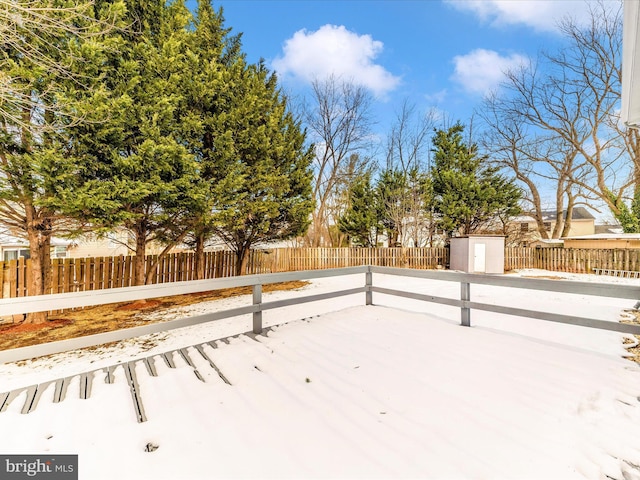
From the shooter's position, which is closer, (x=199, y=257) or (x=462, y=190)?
(x=199, y=257)

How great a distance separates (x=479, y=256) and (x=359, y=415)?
1331cm

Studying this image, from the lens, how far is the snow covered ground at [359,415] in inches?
60.8

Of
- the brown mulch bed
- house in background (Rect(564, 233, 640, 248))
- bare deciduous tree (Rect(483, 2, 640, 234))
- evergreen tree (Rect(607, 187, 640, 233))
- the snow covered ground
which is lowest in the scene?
the brown mulch bed

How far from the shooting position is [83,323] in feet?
18.8

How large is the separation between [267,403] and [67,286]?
7074 millimetres

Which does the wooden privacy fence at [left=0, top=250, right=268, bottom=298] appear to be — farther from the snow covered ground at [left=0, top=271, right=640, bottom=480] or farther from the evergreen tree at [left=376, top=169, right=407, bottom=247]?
the evergreen tree at [left=376, top=169, right=407, bottom=247]

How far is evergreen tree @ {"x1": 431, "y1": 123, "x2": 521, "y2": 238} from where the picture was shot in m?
15.6

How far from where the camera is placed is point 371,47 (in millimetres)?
13961

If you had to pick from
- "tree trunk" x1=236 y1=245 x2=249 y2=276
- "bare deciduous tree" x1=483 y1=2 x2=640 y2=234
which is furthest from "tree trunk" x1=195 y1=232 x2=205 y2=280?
"bare deciduous tree" x1=483 y1=2 x2=640 y2=234

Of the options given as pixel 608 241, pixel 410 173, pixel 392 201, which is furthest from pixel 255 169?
pixel 608 241

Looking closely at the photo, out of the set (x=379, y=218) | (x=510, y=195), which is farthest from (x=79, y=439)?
(x=510, y=195)

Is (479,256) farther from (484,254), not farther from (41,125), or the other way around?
(41,125)

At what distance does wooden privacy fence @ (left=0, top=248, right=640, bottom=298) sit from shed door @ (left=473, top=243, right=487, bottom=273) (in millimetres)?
2309

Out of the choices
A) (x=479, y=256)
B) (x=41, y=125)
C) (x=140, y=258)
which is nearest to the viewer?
(x=41, y=125)
